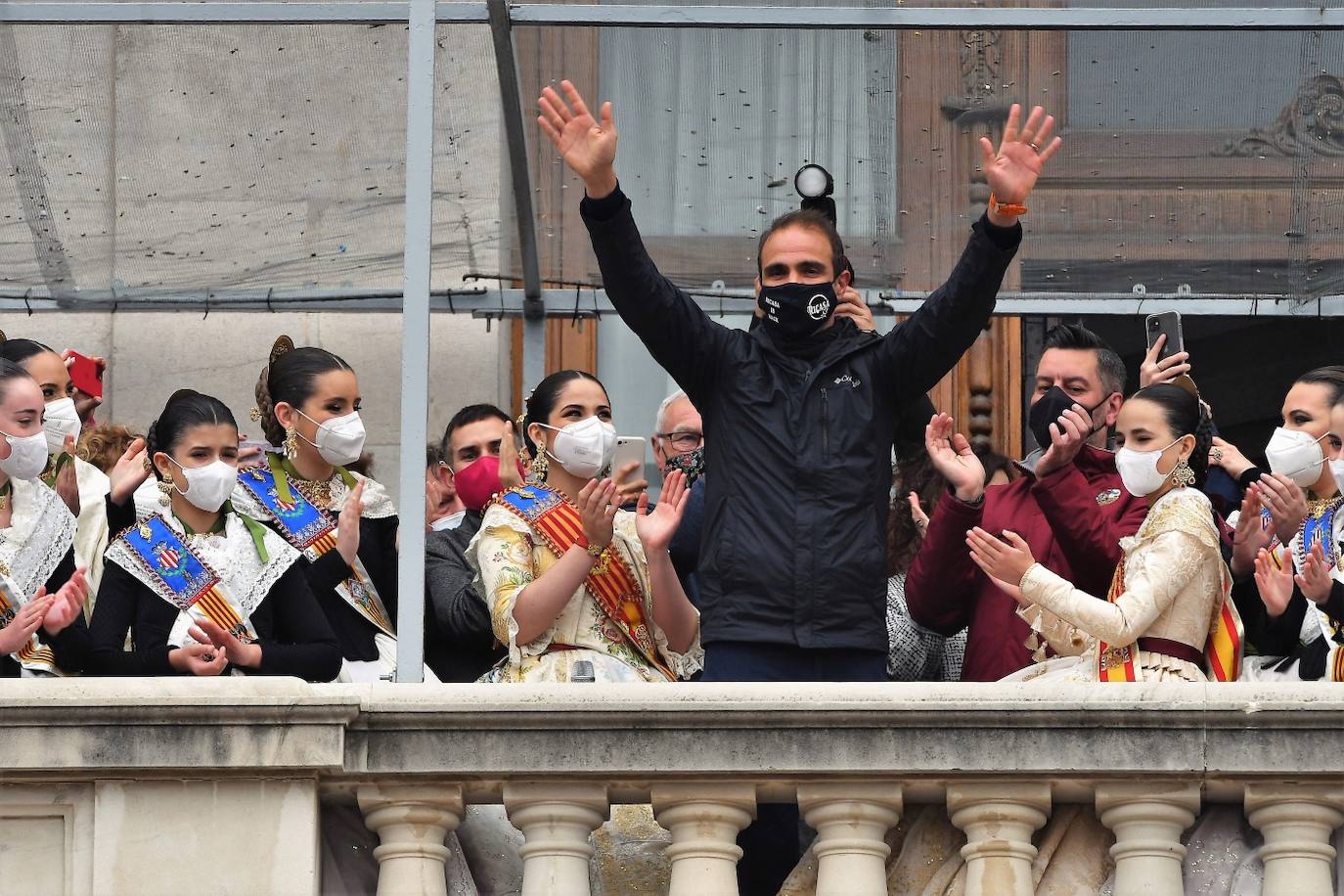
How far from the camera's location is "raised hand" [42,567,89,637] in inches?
247

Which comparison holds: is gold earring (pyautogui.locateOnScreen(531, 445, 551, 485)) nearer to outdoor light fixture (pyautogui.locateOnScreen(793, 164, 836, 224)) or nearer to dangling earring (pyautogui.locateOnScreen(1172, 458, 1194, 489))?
outdoor light fixture (pyautogui.locateOnScreen(793, 164, 836, 224))

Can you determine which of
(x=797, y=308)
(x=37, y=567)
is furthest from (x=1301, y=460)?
(x=37, y=567)

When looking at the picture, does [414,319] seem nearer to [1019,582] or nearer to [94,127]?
[1019,582]

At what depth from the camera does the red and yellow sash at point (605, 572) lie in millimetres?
6953

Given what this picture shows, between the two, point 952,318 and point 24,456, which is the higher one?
point 952,318

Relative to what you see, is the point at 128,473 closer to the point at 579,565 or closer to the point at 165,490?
the point at 165,490

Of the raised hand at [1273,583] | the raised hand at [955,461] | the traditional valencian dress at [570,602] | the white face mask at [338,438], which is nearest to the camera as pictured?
the raised hand at [1273,583]

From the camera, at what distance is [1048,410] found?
750 cm

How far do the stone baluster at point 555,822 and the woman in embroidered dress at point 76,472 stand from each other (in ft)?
6.47

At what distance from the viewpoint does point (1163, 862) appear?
5.68m

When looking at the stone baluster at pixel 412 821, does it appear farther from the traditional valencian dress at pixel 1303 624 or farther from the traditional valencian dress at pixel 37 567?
the traditional valencian dress at pixel 1303 624

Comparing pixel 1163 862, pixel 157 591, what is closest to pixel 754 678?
pixel 1163 862

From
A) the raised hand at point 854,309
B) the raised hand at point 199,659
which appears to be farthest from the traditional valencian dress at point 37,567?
the raised hand at point 854,309

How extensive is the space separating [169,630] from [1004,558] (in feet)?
6.98
